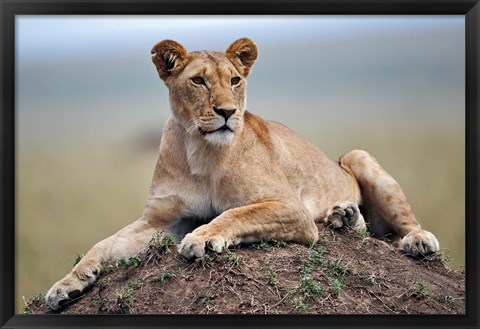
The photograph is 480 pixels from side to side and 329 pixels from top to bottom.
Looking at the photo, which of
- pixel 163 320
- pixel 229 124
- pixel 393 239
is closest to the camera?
pixel 163 320

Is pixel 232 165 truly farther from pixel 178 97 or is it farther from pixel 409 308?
pixel 409 308

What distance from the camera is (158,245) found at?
5023 millimetres

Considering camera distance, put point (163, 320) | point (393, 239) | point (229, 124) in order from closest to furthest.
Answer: point (163, 320)
point (229, 124)
point (393, 239)

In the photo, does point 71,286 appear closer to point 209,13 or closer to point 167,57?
point 167,57

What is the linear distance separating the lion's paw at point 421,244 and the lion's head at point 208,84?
50.5 inches

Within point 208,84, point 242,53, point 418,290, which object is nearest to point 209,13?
point 208,84

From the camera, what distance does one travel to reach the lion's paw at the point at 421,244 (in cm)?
559

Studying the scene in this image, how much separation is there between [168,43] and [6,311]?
1627 millimetres

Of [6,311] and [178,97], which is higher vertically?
[178,97]

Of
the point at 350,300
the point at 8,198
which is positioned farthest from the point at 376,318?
the point at 8,198

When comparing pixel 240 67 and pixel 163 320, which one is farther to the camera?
pixel 240 67

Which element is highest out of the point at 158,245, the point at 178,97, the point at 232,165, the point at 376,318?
the point at 178,97

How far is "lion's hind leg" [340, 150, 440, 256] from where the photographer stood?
5.93 metres

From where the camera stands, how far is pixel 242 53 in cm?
529
